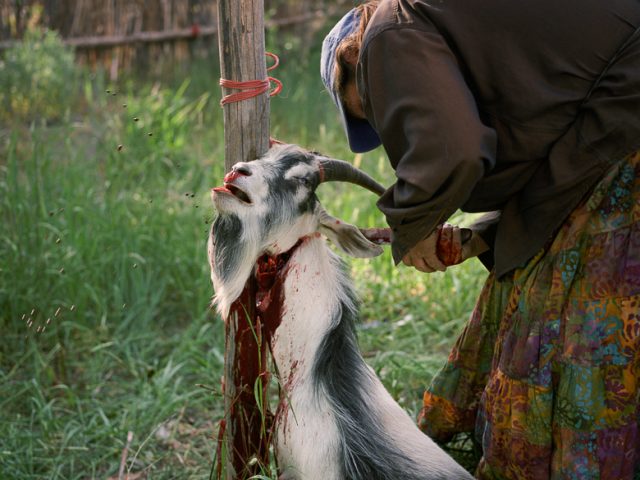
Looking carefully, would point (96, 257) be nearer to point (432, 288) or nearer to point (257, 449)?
point (432, 288)

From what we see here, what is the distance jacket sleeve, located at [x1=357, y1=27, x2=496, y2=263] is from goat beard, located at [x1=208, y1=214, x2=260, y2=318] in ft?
1.39

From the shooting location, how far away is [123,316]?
388 cm

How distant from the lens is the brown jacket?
183cm

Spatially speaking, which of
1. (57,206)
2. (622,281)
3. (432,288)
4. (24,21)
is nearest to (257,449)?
(622,281)

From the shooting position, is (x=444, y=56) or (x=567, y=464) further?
(x=567, y=464)

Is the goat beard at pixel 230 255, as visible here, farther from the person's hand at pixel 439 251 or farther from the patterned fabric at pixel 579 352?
the patterned fabric at pixel 579 352

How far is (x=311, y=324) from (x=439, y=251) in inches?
16.9

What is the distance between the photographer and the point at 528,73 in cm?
191

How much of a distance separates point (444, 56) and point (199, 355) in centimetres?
217

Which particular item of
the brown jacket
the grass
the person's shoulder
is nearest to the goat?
the brown jacket

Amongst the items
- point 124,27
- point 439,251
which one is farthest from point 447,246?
point 124,27

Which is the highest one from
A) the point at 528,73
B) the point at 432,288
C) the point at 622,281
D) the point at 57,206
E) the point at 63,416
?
the point at 528,73

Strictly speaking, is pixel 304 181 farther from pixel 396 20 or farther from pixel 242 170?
pixel 396 20

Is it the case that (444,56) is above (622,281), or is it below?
above
